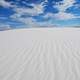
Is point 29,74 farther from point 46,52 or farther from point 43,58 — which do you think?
point 46,52

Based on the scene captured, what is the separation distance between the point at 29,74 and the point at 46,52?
5.50 ft

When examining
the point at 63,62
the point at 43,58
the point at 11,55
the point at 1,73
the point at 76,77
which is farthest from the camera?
the point at 11,55

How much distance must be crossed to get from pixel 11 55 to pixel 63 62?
147 cm

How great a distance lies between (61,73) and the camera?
3299mm

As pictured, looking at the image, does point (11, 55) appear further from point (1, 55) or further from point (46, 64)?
point (46, 64)

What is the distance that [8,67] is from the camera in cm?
366

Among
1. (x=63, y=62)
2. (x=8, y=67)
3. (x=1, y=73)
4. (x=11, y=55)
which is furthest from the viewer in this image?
(x=11, y=55)

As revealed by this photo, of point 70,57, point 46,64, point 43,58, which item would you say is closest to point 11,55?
point 43,58

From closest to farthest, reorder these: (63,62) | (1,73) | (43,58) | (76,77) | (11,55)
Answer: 1. (76,77)
2. (1,73)
3. (63,62)
4. (43,58)
5. (11,55)

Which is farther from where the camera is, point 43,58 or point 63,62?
point 43,58

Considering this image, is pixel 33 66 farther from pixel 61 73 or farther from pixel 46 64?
pixel 61 73

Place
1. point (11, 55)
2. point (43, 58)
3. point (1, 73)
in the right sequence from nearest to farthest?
point (1, 73) → point (43, 58) → point (11, 55)

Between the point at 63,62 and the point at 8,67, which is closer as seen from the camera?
the point at 8,67

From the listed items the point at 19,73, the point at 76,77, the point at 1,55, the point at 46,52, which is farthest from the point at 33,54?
the point at 76,77
